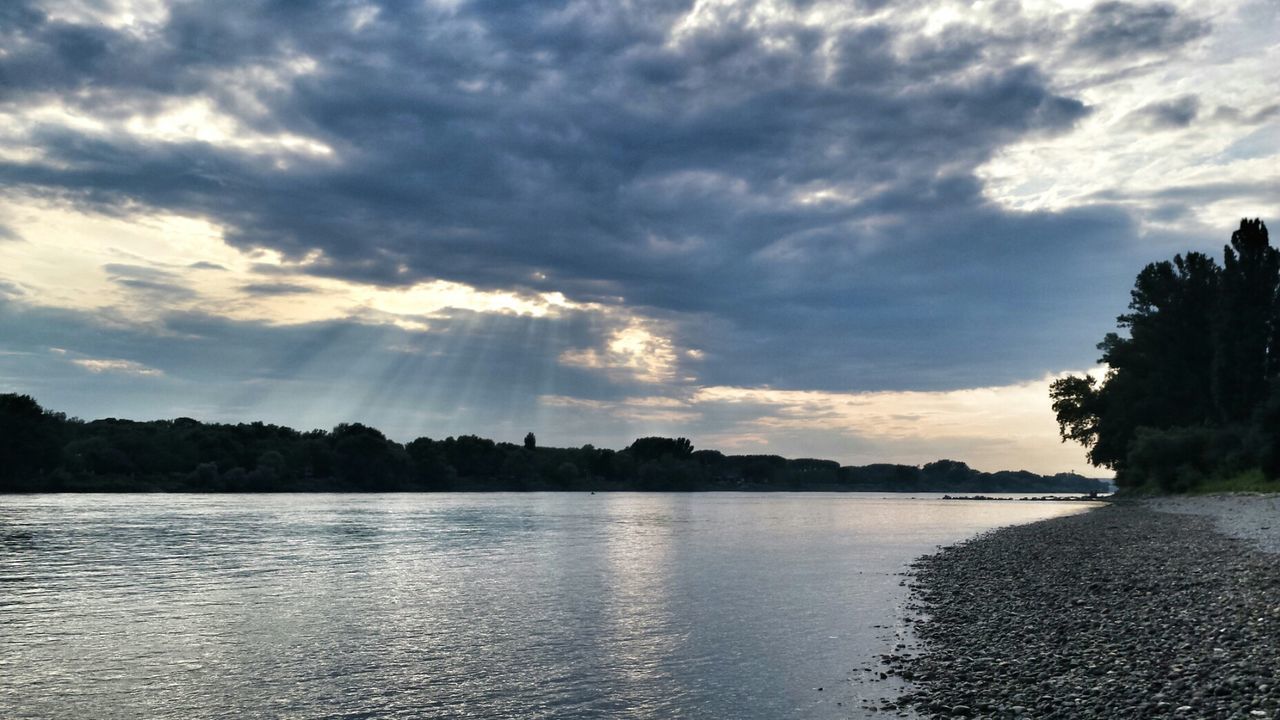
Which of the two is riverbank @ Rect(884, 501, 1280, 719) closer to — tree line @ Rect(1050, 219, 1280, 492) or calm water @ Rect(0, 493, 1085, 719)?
calm water @ Rect(0, 493, 1085, 719)

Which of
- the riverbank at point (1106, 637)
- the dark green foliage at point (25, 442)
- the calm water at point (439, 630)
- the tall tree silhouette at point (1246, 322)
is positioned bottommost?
the calm water at point (439, 630)

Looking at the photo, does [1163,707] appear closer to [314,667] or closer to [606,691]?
[606,691]

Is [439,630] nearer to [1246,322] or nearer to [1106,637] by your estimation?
[1106,637]

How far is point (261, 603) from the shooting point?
36312 millimetres

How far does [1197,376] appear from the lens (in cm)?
11225

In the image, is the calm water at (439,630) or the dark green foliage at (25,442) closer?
the calm water at (439,630)

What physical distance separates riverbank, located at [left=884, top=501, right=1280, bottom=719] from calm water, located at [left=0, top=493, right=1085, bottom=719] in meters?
2.32

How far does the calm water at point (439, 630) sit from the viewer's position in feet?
66.9

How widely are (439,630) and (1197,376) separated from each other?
117 metres

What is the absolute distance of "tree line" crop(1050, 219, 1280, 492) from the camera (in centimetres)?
9631

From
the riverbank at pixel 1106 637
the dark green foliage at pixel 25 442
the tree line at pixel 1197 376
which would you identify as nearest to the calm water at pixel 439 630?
the riverbank at pixel 1106 637

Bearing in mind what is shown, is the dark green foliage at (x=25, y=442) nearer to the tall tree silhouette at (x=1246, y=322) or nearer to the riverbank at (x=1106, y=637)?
the riverbank at (x=1106, y=637)

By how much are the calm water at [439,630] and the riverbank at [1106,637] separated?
2.32 m

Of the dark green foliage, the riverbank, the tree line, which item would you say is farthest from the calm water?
the dark green foliage
